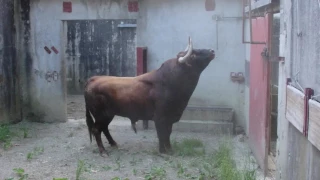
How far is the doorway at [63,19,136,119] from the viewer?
14.9m

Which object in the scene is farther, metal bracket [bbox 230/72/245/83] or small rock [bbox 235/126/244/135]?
metal bracket [bbox 230/72/245/83]

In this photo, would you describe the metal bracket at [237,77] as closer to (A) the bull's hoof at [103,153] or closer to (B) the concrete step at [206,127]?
(B) the concrete step at [206,127]

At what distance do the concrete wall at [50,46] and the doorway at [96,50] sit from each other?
14.8ft

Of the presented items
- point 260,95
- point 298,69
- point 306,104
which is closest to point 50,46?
point 260,95

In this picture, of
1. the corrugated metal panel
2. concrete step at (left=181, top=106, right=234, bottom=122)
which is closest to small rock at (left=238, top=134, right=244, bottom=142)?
concrete step at (left=181, top=106, right=234, bottom=122)

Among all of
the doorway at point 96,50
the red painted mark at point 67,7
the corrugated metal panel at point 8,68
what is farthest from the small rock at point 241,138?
the doorway at point 96,50

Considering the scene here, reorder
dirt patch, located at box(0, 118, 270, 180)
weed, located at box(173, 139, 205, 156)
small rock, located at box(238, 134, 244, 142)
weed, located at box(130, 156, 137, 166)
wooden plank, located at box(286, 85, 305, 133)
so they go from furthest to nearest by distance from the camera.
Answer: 1. small rock, located at box(238, 134, 244, 142)
2. weed, located at box(173, 139, 205, 156)
3. weed, located at box(130, 156, 137, 166)
4. dirt patch, located at box(0, 118, 270, 180)
5. wooden plank, located at box(286, 85, 305, 133)

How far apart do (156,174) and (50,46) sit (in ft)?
16.1

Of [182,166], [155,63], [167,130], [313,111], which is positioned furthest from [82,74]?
[313,111]

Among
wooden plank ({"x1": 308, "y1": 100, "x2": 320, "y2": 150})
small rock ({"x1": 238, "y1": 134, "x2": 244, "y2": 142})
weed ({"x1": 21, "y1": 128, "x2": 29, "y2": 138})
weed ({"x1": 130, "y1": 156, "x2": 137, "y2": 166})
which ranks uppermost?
wooden plank ({"x1": 308, "y1": 100, "x2": 320, "y2": 150})

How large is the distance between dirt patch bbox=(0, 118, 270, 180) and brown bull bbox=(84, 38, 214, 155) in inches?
15.1

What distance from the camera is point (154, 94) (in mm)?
7797

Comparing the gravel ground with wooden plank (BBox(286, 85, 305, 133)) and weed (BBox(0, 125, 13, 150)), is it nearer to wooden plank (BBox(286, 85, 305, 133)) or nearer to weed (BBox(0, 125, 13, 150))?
weed (BBox(0, 125, 13, 150))

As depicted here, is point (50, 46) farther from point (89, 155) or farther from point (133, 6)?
point (89, 155)
